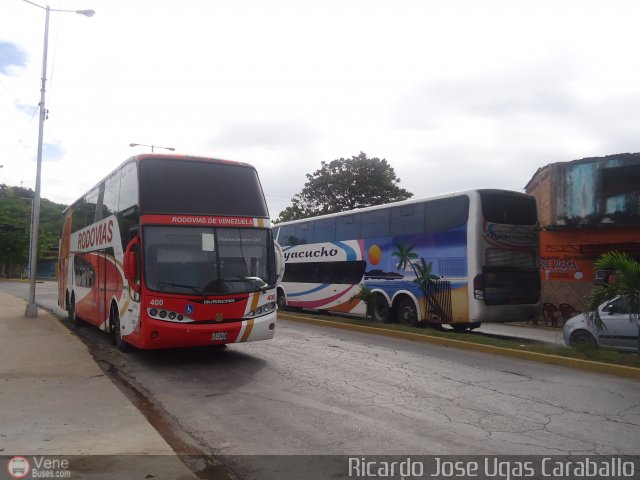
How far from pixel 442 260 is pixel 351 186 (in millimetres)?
25508

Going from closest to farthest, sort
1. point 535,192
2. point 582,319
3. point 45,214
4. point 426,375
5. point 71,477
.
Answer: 1. point 71,477
2. point 426,375
3. point 582,319
4. point 535,192
5. point 45,214

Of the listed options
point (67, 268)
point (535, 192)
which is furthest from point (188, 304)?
point (535, 192)

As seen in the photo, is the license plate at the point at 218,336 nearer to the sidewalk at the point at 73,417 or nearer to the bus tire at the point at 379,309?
the sidewalk at the point at 73,417

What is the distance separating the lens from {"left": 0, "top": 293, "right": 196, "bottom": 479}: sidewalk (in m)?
4.72

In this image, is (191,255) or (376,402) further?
(191,255)

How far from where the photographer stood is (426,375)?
8.60 metres

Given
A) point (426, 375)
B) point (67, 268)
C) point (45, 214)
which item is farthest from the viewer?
point (45, 214)

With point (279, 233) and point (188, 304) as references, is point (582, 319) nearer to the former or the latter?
point (188, 304)

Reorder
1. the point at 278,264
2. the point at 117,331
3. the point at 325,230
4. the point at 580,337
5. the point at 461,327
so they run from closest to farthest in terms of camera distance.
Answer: the point at 278,264 < the point at 117,331 < the point at 580,337 < the point at 461,327 < the point at 325,230

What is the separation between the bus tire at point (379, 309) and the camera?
54.7ft

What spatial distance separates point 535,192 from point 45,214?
69.9 meters

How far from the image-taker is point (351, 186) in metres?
39.3

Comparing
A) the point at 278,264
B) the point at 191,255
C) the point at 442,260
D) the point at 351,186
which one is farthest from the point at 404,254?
the point at 351,186

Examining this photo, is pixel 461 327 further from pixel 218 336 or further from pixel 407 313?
pixel 218 336
